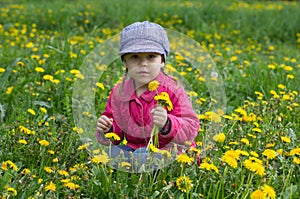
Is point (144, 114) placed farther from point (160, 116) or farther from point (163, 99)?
point (163, 99)

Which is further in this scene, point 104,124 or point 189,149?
point 104,124

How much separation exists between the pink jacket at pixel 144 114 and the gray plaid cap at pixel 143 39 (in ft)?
0.63

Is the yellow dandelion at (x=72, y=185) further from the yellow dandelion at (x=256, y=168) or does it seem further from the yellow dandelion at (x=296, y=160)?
the yellow dandelion at (x=296, y=160)

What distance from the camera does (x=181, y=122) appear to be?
97.0 inches

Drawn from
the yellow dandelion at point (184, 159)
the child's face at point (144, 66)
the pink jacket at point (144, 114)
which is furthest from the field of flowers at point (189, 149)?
the child's face at point (144, 66)

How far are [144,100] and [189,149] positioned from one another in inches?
16.0

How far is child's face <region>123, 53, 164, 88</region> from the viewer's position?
2518mm

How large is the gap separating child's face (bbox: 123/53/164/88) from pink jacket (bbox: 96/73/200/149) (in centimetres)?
9

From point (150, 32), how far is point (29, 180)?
941 millimetres

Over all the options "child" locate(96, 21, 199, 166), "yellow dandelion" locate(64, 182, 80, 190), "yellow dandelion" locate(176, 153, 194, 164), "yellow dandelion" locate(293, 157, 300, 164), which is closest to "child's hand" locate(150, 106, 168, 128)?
"child" locate(96, 21, 199, 166)

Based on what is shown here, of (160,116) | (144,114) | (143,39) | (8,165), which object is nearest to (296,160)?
(160,116)

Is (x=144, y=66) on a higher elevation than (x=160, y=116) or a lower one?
higher

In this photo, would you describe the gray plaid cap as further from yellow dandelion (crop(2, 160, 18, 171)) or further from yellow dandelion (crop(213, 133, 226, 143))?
yellow dandelion (crop(2, 160, 18, 171))

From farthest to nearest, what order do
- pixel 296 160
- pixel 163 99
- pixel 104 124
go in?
pixel 104 124, pixel 296 160, pixel 163 99
